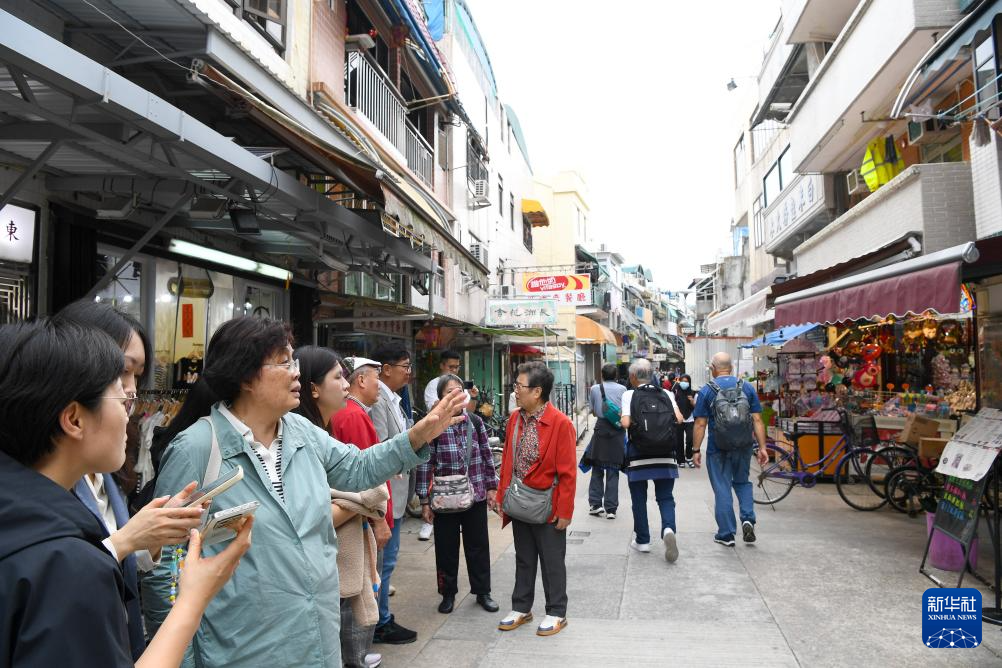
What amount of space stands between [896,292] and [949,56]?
3.51 m

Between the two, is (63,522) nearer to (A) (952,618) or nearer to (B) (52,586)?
(B) (52,586)

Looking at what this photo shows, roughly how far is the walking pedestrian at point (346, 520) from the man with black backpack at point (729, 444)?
442 cm

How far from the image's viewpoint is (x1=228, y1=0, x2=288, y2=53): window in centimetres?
727

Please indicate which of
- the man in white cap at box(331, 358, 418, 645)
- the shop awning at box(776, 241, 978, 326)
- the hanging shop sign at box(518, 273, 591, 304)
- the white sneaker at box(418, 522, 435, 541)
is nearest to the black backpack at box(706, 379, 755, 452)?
the shop awning at box(776, 241, 978, 326)

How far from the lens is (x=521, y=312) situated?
15.4 metres

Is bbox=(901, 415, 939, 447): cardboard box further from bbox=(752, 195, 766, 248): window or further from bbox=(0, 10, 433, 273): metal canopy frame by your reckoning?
bbox=(752, 195, 766, 248): window

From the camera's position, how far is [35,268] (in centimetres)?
498

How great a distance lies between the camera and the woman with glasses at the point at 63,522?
1.09 meters

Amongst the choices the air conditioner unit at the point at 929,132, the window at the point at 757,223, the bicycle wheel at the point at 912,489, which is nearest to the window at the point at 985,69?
the air conditioner unit at the point at 929,132

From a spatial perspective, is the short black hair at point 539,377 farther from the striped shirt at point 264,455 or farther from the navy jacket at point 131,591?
the navy jacket at point 131,591

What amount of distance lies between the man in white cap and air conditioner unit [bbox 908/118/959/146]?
9092 millimetres

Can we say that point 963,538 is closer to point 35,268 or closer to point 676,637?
point 676,637

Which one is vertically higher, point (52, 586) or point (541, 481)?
point (52, 586)

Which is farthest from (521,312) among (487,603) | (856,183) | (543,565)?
(543,565)
